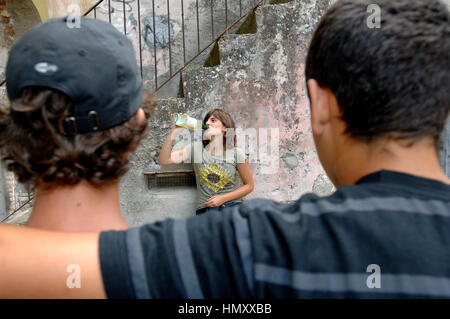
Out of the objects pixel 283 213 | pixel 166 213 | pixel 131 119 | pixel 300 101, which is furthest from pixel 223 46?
pixel 283 213

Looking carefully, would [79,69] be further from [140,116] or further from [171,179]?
[171,179]

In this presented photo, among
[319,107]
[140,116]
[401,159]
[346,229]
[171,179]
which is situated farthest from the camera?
[171,179]

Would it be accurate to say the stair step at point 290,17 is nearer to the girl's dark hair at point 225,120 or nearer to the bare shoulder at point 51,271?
the girl's dark hair at point 225,120

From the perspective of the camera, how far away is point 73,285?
2.43 ft

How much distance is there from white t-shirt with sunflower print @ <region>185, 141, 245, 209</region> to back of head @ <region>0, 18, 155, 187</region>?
248cm

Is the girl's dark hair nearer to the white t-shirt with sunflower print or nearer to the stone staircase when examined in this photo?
the white t-shirt with sunflower print

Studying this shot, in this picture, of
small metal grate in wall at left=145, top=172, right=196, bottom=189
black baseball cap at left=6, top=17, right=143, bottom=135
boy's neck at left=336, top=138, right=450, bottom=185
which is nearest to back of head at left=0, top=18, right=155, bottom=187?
black baseball cap at left=6, top=17, right=143, bottom=135

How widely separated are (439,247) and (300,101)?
3250 millimetres

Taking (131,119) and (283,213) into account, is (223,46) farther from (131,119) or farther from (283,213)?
(283,213)

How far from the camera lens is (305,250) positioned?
701mm

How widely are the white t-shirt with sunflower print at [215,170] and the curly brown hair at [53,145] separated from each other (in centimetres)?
247

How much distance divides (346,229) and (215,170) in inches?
112

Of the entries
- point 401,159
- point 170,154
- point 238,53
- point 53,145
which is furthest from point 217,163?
point 401,159

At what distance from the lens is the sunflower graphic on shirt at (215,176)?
3512 mm
